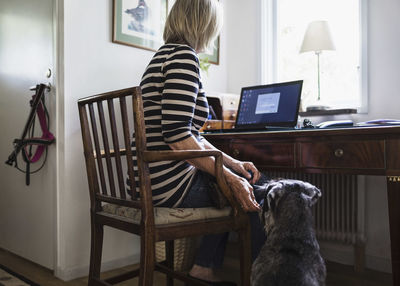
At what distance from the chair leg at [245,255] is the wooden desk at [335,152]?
40 centimetres

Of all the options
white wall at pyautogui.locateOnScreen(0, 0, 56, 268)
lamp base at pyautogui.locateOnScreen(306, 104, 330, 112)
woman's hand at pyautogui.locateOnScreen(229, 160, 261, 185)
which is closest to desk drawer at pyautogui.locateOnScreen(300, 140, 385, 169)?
woman's hand at pyautogui.locateOnScreen(229, 160, 261, 185)

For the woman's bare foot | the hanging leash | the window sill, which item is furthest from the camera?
the window sill

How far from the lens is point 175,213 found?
4.56 ft

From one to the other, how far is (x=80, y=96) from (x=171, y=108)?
1.02 m

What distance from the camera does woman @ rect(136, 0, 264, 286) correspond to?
1.39 meters

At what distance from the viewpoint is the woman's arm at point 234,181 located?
142 cm

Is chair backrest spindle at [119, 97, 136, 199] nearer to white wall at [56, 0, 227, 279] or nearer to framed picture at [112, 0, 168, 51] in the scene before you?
white wall at [56, 0, 227, 279]

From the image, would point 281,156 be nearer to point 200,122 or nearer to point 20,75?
point 200,122

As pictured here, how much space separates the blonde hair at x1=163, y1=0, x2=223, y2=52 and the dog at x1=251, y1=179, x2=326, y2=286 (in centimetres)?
68

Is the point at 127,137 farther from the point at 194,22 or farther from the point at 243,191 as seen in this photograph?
the point at 194,22

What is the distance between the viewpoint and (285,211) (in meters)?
1.32

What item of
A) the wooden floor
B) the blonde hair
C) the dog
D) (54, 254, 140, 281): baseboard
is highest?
the blonde hair

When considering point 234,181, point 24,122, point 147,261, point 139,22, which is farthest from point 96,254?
point 139,22

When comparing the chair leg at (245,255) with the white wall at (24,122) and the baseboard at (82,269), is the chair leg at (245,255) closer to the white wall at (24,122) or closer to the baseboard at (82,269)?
the baseboard at (82,269)
